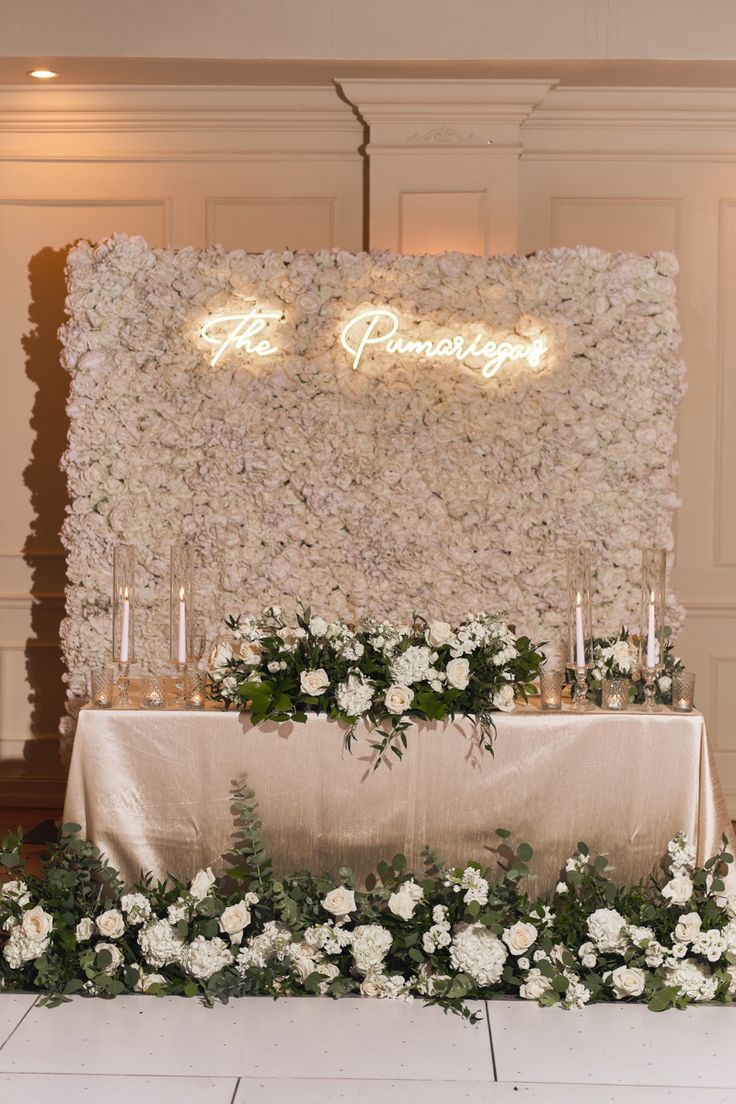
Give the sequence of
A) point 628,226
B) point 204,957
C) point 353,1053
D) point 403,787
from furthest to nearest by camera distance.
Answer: point 628,226 → point 403,787 → point 204,957 → point 353,1053

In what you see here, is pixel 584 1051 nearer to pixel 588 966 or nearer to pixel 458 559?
pixel 588 966

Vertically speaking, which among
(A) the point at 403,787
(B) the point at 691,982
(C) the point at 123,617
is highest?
(C) the point at 123,617

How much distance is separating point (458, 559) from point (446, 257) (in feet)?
4.32

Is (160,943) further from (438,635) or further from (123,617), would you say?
(438,635)

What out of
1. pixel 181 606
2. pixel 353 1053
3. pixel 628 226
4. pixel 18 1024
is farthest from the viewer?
pixel 628 226

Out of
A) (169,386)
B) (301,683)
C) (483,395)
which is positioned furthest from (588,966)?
(169,386)

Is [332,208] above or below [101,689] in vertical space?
above

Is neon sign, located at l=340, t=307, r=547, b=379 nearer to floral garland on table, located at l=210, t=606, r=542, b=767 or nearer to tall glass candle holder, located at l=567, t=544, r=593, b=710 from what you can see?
tall glass candle holder, located at l=567, t=544, r=593, b=710

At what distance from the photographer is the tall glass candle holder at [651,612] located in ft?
11.7

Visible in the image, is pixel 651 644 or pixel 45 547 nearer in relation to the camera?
pixel 651 644

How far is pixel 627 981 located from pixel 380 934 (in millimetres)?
706

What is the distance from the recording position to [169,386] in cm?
500

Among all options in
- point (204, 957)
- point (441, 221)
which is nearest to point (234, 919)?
point (204, 957)

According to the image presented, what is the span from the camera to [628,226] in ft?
18.6
